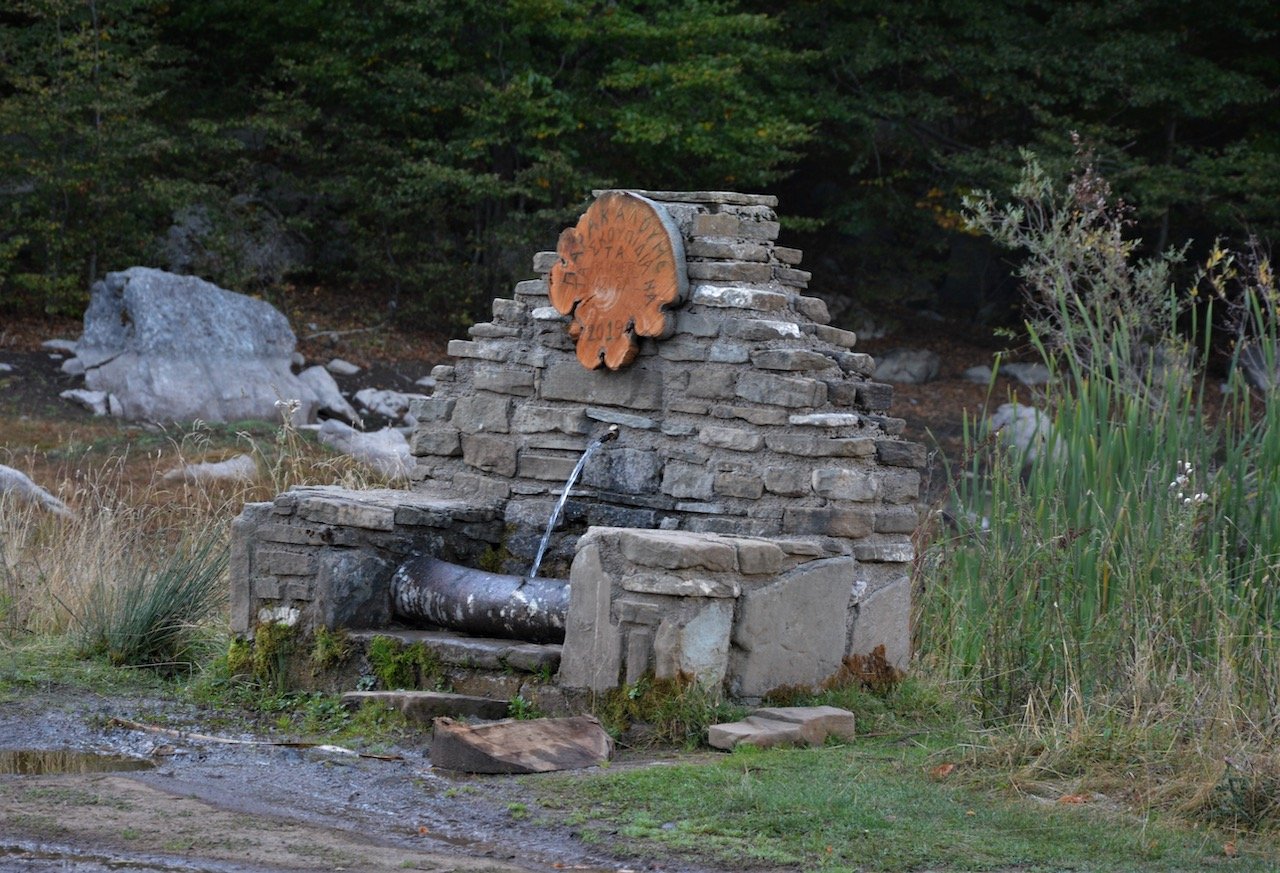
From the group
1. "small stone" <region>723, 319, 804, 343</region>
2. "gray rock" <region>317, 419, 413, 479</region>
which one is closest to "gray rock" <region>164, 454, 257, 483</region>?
"gray rock" <region>317, 419, 413, 479</region>

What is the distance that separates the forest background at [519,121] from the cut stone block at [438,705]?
489 inches

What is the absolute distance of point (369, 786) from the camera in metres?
4.93

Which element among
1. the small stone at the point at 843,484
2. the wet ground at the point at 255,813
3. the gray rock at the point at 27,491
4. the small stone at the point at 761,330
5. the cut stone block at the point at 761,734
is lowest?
the wet ground at the point at 255,813

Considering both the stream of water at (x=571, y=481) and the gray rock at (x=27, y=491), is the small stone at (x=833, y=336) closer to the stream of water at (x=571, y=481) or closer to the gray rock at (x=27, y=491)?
the stream of water at (x=571, y=481)

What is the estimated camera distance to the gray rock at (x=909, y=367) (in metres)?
19.5

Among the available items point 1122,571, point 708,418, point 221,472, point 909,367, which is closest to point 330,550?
point 708,418

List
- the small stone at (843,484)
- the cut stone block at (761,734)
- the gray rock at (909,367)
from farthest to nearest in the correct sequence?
1. the gray rock at (909,367)
2. the small stone at (843,484)
3. the cut stone block at (761,734)

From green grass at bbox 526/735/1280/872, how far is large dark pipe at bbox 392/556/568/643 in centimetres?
113

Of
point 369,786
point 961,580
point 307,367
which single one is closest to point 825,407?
point 961,580

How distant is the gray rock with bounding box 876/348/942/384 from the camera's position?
63.9 ft

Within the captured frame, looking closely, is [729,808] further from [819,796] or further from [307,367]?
[307,367]

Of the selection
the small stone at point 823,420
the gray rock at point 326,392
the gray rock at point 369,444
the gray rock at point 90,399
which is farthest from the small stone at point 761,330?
the gray rock at point 90,399

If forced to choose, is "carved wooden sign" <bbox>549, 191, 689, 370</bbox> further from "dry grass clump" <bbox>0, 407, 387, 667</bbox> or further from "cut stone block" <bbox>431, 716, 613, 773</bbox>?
"dry grass clump" <bbox>0, 407, 387, 667</bbox>

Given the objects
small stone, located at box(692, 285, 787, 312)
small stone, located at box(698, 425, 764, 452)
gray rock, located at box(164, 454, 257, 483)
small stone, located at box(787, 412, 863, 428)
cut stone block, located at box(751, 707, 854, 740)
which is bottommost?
cut stone block, located at box(751, 707, 854, 740)
